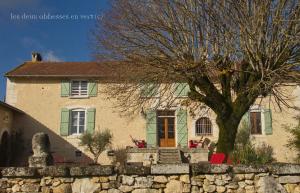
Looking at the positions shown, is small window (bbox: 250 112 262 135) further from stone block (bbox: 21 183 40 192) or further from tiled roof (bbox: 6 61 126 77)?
stone block (bbox: 21 183 40 192)

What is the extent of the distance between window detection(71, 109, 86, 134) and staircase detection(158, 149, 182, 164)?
4.68 m

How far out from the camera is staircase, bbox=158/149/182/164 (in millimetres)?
14289

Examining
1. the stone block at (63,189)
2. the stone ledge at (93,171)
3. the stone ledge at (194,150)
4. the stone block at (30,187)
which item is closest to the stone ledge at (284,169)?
the stone ledge at (93,171)

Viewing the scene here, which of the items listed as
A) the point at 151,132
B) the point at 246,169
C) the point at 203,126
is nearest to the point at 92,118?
the point at 151,132

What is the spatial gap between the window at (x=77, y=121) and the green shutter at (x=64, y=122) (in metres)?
0.36

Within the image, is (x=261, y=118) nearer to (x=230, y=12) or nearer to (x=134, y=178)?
(x=230, y=12)

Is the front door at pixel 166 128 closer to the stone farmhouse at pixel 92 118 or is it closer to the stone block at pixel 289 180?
the stone farmhouse at pixel 92 118

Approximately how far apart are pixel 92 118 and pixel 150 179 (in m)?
12.5

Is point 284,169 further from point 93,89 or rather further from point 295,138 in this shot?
point 93,89

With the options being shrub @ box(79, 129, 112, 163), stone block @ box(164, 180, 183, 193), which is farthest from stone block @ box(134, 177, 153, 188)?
shrub @ box(79, 129, 112, 163)

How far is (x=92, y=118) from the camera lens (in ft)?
55.6

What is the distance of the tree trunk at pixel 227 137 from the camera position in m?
7.64

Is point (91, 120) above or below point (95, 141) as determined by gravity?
above

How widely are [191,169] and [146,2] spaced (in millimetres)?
4863
